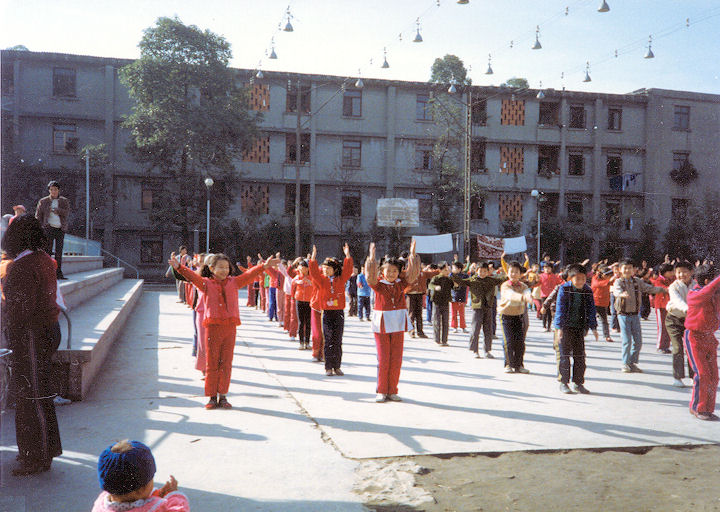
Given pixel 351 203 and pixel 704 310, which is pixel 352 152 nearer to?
pixel 351 203

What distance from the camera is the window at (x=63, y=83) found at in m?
35.2

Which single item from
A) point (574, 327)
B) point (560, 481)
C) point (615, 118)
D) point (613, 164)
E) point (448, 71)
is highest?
point (448, 71)

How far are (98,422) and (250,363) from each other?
4111 mm

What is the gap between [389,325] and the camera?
24.7 feet

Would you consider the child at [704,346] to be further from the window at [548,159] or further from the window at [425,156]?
the window at [548,159]

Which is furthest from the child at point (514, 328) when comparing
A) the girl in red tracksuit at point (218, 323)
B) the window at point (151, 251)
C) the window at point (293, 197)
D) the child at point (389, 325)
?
the window at point (151, 251)

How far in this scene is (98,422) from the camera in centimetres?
626

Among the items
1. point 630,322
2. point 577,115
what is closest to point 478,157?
point 577,115

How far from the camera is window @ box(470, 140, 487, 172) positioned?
40406 mm

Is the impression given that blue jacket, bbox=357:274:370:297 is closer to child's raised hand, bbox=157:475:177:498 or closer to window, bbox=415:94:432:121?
child's raised hand, bbox=157:475:177:498

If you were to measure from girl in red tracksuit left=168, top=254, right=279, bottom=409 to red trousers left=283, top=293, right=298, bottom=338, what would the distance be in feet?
20.2

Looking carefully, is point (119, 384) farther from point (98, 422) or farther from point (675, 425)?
point (675, 425)

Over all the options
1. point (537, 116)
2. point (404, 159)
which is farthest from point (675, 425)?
point (537, 116)

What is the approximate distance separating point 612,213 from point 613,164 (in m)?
3.23
